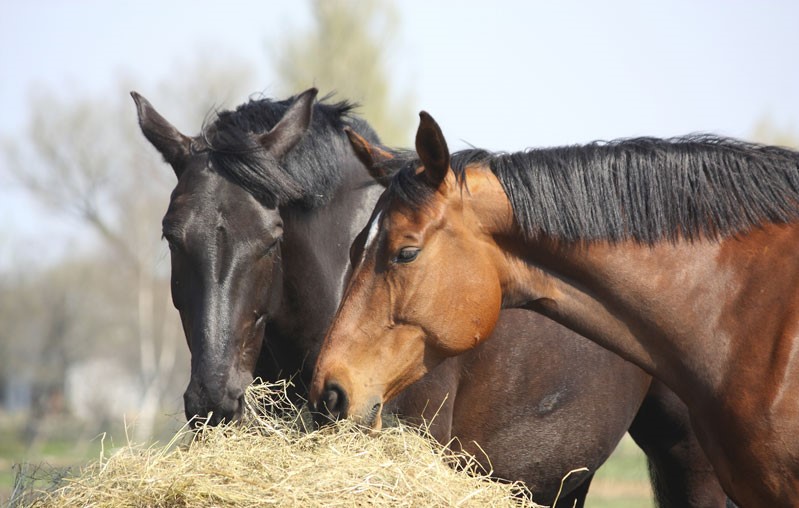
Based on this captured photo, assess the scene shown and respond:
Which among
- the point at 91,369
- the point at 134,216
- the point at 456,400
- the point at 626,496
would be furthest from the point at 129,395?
the point at 456,400

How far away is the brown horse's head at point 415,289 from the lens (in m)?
3.53

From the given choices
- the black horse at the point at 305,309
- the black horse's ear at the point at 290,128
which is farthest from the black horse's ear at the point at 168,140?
the black horse's ear at the point at 290,128

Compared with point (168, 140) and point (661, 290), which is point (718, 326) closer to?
point (661, 290)

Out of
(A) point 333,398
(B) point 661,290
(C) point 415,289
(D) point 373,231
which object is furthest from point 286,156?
(B) point 661,290

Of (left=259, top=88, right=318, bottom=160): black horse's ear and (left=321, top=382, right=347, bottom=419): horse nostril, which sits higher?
(left=259, top=88, right=318, bottom=160): black horse's ear

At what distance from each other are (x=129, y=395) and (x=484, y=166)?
40681 millimetres

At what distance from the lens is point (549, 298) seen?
3703 mm

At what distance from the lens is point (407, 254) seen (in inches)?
139

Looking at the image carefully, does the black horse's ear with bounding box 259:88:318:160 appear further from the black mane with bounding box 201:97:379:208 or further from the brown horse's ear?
the brown horse's ear

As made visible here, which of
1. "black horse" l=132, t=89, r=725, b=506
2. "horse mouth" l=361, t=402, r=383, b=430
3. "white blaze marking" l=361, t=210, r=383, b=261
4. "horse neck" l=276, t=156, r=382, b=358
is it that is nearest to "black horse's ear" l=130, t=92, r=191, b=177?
"black horse" l=132, t=89, r=725, b=506

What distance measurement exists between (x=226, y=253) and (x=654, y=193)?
1.86 m

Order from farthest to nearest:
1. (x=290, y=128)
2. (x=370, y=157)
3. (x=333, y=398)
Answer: (x=290, y=128) → (x=370, y=157) → (x=333, y=398)

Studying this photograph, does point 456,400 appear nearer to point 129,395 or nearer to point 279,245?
point 279,245

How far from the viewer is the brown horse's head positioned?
353 centimetres
